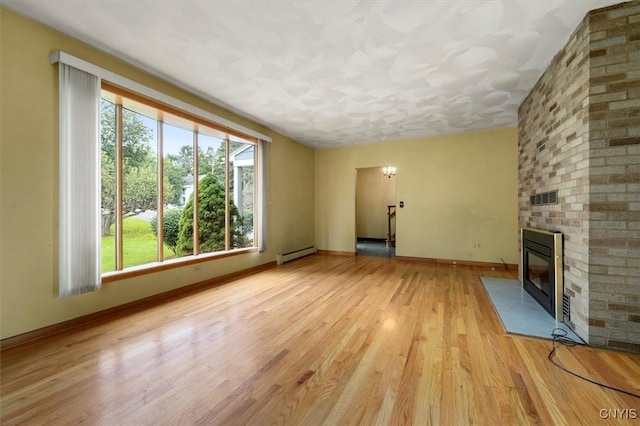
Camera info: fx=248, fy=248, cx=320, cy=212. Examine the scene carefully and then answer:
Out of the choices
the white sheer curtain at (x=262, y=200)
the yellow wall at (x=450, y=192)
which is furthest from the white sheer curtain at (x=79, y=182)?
the yellow wall at (x=450, y=192)

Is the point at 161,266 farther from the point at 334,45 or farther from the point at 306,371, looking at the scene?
the point at 334,45

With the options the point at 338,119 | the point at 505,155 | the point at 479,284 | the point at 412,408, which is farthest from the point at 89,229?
the point at 505,155

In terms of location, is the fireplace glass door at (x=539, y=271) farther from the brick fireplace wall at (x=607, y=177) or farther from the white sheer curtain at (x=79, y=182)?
the white sheer curtain at (x=79, y=182)

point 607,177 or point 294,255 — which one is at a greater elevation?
point 607,177

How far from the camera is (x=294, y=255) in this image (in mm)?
5945

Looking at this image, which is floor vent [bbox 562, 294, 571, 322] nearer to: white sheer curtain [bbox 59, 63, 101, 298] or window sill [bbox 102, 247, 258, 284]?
window sill [bbox 102, 247, 258, 284]

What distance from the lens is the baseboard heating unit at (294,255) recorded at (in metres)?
5.46

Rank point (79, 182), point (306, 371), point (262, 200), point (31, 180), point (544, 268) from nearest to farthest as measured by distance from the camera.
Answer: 1. point (306, 371)
2. point (31, 180)
3. point (79, 182)
4. point (544, 268)
5. point (262, 200)

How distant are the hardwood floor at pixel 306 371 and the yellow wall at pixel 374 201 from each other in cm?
650

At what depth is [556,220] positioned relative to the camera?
271cm

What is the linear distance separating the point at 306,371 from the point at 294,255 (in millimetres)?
4195

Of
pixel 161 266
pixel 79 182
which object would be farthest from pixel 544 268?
pixel 79 182

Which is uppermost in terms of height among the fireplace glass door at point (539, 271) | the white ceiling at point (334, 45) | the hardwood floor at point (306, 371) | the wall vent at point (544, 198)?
the white ceiling at point (334, 45)

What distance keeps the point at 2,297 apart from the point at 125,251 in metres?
1.08
